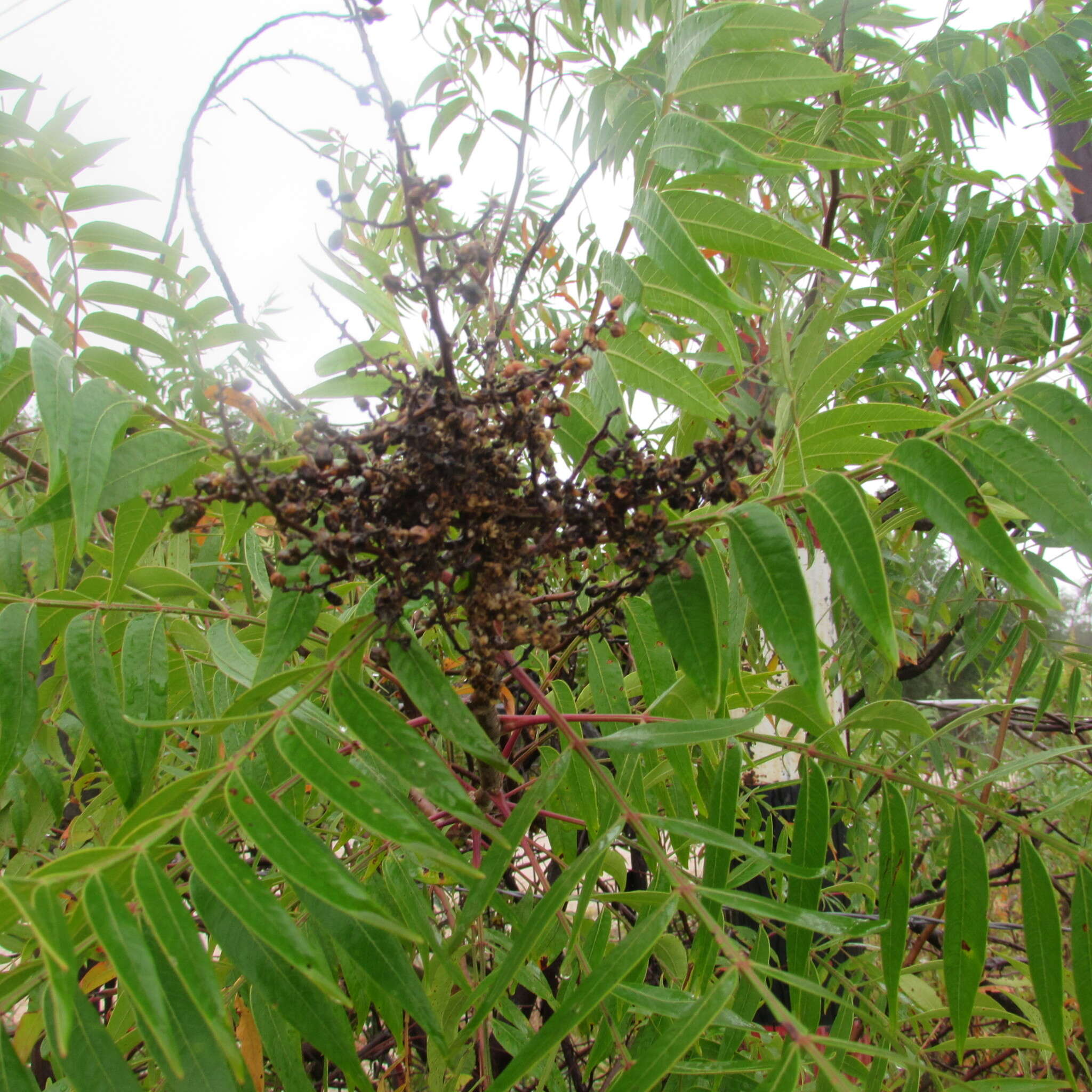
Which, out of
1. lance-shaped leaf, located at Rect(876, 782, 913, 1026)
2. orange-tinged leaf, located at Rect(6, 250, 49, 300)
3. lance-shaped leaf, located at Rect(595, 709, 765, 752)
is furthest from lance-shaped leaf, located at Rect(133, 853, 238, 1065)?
orange-tinged leaf, located at Rect(6, 250, 49, 300)

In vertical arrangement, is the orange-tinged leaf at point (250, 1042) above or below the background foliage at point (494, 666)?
below

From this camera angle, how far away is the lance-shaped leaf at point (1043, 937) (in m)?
0.66

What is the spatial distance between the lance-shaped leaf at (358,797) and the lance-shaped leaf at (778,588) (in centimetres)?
26

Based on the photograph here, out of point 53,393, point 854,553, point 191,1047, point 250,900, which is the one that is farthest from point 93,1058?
point 854,553

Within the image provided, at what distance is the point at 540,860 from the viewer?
4.29ft

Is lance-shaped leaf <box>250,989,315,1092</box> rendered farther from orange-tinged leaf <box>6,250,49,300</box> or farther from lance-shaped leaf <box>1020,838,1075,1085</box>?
orange-tinged leaf <box>6,250,49,300</box>

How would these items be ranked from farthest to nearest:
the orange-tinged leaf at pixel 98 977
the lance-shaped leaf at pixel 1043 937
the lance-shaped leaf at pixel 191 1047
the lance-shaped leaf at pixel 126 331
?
the orange-tinged leaf at pixel 98 977, the lance-shaped leaf at pixel 126 331, the lance-shaped leaf at pixel 1043 937, the lance-shaped leaf at pixel 191 1047

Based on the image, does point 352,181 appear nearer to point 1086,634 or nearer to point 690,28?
point 690,28

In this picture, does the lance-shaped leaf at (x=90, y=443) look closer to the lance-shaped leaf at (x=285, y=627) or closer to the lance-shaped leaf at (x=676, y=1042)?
the lance-shaped leaf at (x=285, y=627)

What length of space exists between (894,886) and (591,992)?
33cm

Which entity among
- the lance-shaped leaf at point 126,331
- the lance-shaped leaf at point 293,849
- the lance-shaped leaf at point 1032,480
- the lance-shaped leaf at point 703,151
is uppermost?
the lance-shaped leaf at point 703,151

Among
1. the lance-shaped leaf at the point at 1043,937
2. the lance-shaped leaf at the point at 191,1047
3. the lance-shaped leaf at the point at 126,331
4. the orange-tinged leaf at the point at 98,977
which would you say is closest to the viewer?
the lance-shaped leaf at the point at 191,1047

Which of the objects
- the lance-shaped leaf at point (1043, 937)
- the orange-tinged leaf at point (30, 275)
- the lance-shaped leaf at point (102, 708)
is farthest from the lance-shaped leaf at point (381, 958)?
the orange-tinged leaf at point (30, 275)

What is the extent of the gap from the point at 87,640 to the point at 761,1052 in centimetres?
90
